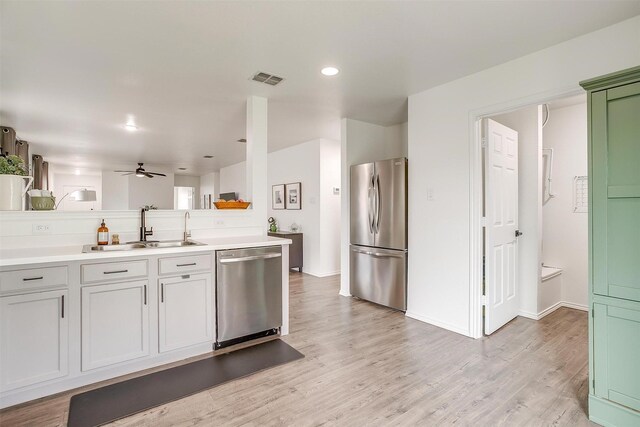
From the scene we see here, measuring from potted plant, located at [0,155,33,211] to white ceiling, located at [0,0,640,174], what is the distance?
34.9 inches

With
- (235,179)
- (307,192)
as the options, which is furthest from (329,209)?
(235,179)

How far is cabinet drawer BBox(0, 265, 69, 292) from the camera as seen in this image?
6.25 ft

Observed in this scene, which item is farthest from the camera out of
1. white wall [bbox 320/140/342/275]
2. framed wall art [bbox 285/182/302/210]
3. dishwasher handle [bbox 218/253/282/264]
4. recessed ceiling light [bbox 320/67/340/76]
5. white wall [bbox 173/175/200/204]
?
white wall [bbox 173/175/200/204]

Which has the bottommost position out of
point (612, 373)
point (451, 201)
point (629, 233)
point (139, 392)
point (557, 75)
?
point (139, 392)

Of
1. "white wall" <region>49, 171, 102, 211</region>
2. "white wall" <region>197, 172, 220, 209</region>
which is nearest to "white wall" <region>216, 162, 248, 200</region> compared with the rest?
"white wall" <region>197, 172, 220, 209</region>

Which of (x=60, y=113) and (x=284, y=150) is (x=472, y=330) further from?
(x=60, y=113)

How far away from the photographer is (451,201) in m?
3.18

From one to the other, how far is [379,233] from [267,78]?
2157 mm

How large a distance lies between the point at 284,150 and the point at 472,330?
4780mm

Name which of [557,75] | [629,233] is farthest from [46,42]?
[629,233]

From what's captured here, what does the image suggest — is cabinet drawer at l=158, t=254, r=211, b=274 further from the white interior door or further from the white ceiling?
the white interior door

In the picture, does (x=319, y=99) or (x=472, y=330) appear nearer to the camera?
(x=472, y=330)

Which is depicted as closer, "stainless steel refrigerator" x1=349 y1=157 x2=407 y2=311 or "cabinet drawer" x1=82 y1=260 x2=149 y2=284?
"cabinet drawer" x1=82 y1=260 x2=149 y2=284

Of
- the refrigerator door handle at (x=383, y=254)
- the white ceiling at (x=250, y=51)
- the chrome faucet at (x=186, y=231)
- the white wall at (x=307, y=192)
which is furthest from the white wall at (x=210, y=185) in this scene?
the chrome faucet at (x=186, y=231)
